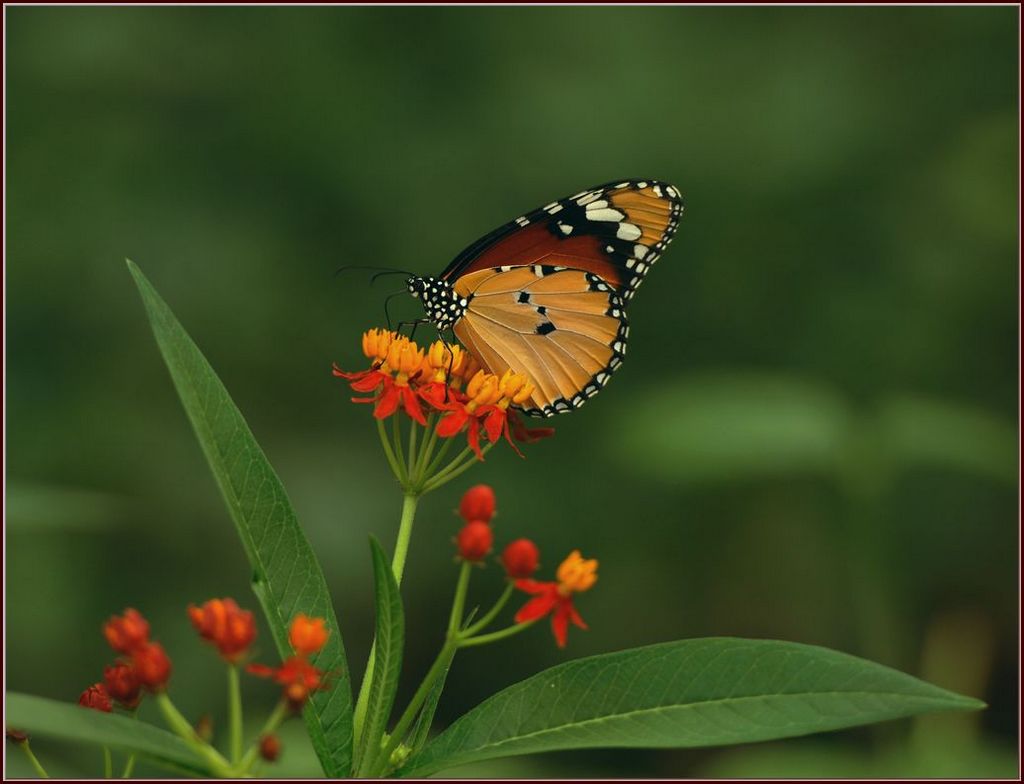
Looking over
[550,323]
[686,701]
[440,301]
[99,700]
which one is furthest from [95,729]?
[550,323]

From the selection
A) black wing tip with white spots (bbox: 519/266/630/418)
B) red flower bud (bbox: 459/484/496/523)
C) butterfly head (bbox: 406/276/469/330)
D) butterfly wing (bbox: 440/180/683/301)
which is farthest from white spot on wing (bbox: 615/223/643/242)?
red flower bud (bbox: 459/484/496/523)

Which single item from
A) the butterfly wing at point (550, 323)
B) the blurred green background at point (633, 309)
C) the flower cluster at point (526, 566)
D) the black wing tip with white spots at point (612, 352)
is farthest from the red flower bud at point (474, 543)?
the blurred green background at point (633, 309)

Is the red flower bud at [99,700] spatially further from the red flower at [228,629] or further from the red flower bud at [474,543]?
the red flower bud at [474,543]

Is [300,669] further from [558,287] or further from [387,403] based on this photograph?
[558,287]

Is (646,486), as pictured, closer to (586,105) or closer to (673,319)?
(673,319)

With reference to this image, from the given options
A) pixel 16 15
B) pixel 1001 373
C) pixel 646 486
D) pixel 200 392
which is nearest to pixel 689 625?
pixel 646 486

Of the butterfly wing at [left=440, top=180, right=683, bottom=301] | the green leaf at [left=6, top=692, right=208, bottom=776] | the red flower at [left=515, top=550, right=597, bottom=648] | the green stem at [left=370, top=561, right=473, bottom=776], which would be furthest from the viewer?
the butterfly wing at [left=440, top=180, right=683, bottom=301]

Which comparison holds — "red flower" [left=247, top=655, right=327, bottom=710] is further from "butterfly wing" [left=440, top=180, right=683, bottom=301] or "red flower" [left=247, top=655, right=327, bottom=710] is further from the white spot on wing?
the white spot on wing
